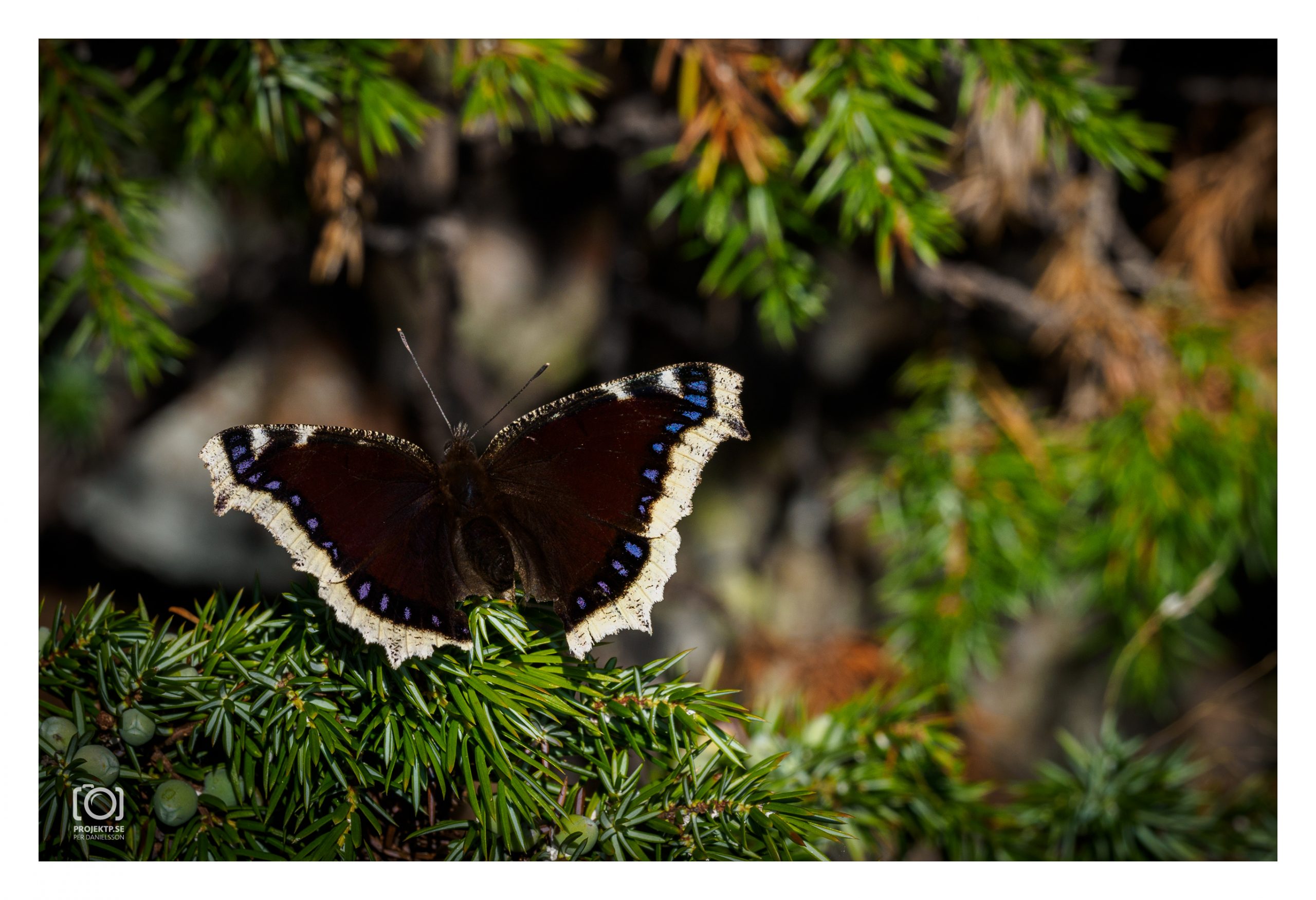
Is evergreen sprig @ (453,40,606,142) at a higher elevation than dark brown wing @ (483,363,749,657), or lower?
higher

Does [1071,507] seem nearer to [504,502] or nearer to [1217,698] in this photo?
[1217,698]

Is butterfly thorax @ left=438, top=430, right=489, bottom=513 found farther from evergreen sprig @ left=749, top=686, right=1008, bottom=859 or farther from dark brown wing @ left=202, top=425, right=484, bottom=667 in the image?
evergreen sprig @ left=749, top=686, right=1008, bottom=859

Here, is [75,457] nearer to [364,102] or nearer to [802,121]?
[364,102]

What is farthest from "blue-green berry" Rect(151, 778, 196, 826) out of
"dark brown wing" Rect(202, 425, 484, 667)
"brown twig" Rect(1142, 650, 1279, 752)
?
"brown twig" Rect(1142, 650, 1279, 752)

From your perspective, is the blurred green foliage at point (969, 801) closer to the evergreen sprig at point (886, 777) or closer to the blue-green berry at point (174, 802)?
the evergreen sprig at point (886, 777)

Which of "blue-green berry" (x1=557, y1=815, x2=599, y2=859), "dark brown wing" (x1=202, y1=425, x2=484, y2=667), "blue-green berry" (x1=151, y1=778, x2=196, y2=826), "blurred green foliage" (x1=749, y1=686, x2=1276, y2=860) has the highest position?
"dark brown wing" (x1=202, y1=425, x2=484, y2=667)

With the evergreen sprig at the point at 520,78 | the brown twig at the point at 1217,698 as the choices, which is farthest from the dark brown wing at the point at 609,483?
the brown twig at the point at 1217,698

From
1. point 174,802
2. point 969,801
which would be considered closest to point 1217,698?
point 969,801
